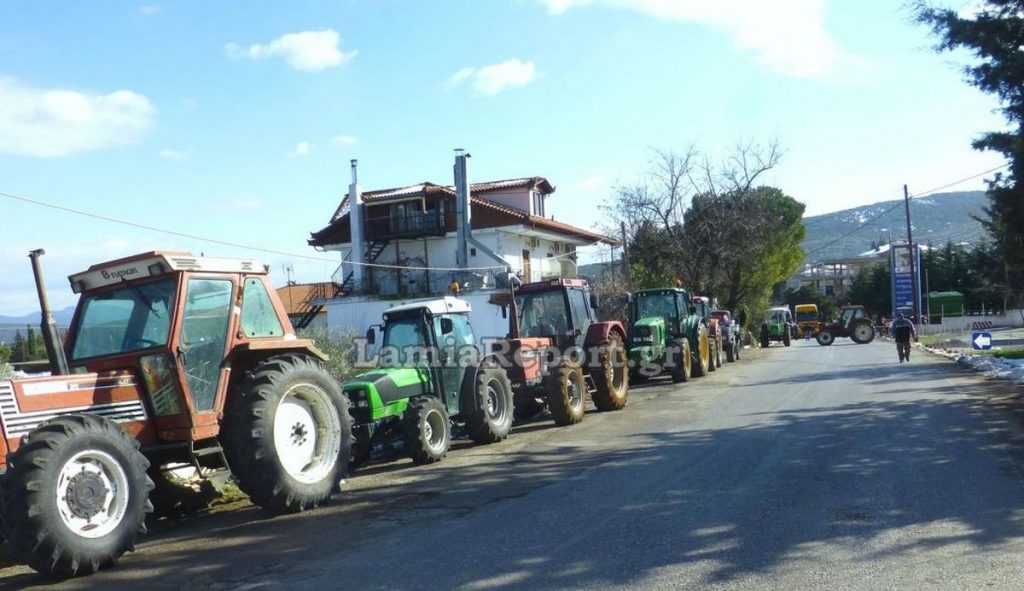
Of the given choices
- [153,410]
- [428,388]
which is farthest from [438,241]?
[153,410]

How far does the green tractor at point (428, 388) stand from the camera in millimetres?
10188

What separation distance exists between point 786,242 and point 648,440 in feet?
132

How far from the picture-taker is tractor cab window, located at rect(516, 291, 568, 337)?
15742 millimetres

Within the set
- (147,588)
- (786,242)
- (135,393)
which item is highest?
(786,242)

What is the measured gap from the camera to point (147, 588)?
18.9 feet

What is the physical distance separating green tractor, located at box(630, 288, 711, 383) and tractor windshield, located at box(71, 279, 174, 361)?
570 inches

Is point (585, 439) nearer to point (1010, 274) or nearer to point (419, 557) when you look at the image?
point (419, 557)

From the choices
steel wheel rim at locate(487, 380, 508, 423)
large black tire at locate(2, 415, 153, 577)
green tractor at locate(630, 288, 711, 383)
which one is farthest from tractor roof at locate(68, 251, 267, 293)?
green tractor at locate(630, 288, 711, 383)

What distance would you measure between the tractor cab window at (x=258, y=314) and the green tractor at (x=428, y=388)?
1961mm

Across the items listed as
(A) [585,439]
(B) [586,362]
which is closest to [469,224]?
(B) [586,362]

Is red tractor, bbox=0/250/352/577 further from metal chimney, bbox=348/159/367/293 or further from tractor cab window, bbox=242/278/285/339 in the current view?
metal chimney, bbox=348/159/367/293

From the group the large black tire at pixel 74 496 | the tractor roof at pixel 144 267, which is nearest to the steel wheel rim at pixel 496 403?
the tractor roof at pixel 144 267

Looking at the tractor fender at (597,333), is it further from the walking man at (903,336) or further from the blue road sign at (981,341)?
the blue road sign at (981,341)

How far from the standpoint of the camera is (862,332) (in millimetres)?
42344
